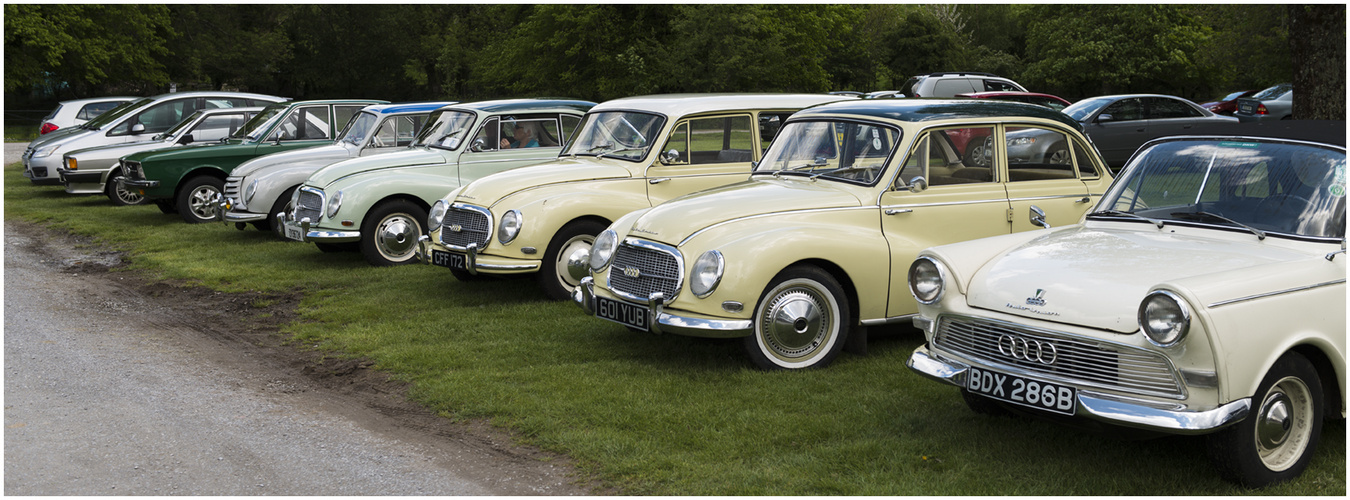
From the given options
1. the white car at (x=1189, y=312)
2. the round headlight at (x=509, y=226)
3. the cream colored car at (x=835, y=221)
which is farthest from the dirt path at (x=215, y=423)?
the white car at (x=1189, y=312)

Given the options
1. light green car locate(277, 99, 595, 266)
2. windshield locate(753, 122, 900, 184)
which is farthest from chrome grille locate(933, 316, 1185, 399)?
light green car locate(277, 99, 595, 266)

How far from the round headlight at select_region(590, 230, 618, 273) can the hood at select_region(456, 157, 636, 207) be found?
1811mm

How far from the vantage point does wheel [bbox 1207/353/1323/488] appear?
4.23m

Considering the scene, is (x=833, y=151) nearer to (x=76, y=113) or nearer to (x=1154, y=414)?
(x=1154, y=414)

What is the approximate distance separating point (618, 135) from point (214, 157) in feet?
25.4

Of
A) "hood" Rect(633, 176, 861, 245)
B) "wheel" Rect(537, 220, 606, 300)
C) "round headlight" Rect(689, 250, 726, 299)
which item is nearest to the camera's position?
"round headlight" Rect(689, 250, 726, 299)

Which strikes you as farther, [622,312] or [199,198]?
[199,198]

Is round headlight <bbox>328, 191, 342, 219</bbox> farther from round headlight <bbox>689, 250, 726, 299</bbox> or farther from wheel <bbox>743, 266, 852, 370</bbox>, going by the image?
wheel <bbox>743, 266, 852, 370</bbox>

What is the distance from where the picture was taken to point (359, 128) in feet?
43.5

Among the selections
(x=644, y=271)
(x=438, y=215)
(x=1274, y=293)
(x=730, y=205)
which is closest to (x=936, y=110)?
(x=730, y=205)

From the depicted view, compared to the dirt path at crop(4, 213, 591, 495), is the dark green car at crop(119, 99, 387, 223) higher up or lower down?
higher up

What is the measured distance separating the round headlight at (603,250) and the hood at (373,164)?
4379 millimetres

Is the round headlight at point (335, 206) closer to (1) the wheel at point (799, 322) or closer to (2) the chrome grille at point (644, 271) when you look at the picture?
(2) the chrome grille at point (644, 271)

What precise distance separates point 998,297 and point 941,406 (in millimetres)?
1213
